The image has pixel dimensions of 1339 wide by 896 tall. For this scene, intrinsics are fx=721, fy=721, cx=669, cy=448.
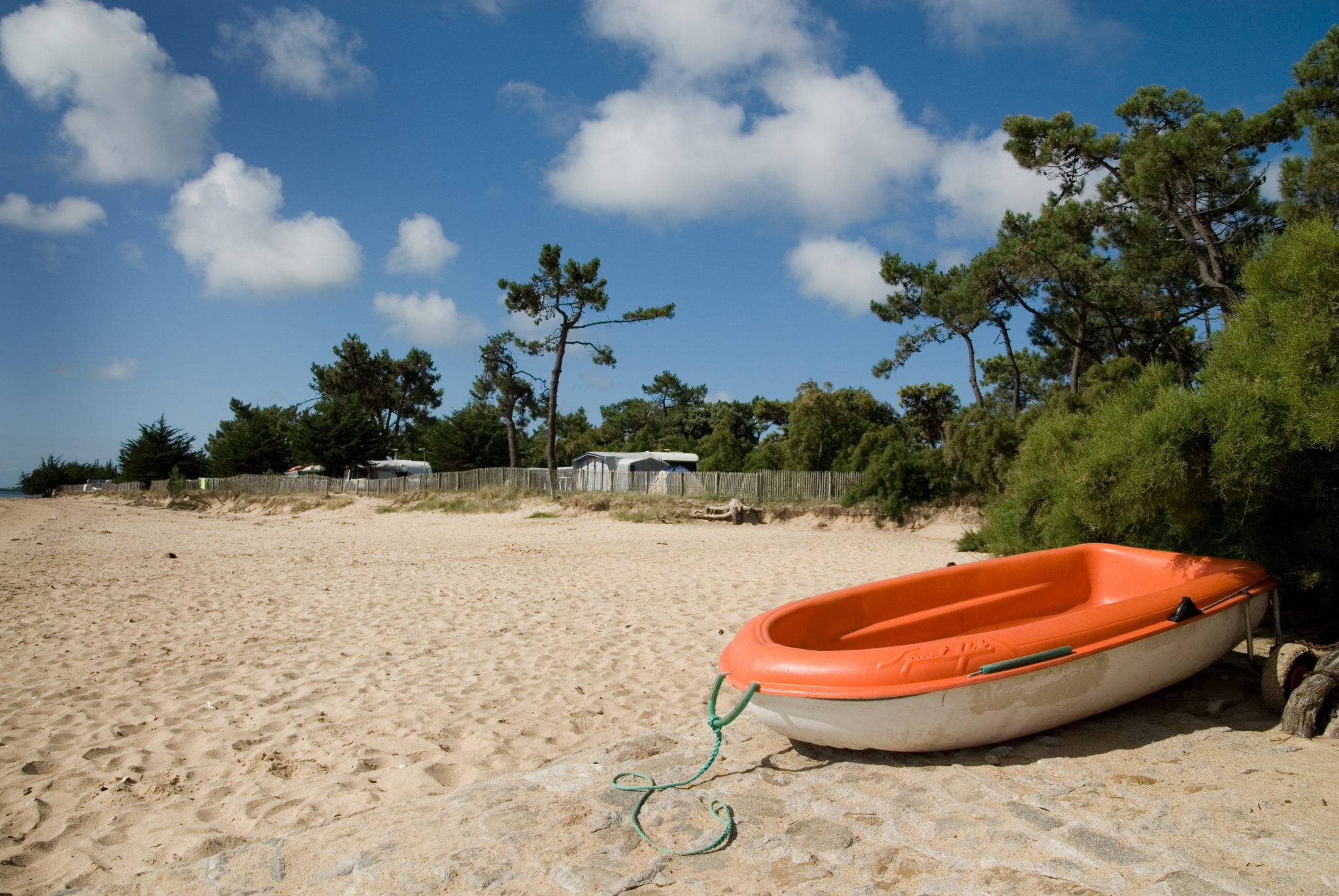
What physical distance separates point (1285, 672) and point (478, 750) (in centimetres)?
428

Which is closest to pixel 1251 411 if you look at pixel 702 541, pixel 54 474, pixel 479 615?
pixel 479 615

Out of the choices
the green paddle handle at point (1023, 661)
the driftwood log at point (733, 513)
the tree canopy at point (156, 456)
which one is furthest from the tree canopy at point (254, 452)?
the green paddle handle at point (1023, 661)

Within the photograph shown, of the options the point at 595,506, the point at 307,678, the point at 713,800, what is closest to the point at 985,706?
the point at 713,800

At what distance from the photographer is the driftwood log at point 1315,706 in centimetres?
351

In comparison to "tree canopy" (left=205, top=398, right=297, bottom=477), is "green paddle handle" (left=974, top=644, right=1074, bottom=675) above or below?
below

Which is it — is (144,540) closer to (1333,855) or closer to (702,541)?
(702,541)

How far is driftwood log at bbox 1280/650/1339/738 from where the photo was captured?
3.51m

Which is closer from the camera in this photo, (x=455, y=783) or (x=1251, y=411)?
(x=455, y=783)

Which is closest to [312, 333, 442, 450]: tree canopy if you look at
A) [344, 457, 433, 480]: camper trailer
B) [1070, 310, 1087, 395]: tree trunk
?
[344, 457, 433, 480]: camper trailer

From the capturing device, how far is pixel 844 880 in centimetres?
254

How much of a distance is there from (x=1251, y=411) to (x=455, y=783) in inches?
194

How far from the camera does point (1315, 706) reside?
3.51m

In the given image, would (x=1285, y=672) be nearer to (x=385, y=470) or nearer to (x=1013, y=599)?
(x=1013, y=599)

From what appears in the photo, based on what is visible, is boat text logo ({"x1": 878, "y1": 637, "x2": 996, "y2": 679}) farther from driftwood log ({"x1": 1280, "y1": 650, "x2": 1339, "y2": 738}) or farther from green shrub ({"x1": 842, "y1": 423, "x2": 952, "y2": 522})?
green shrub ({"x1": 842, "y1": 423, "x2": 952, "y2": 522})
